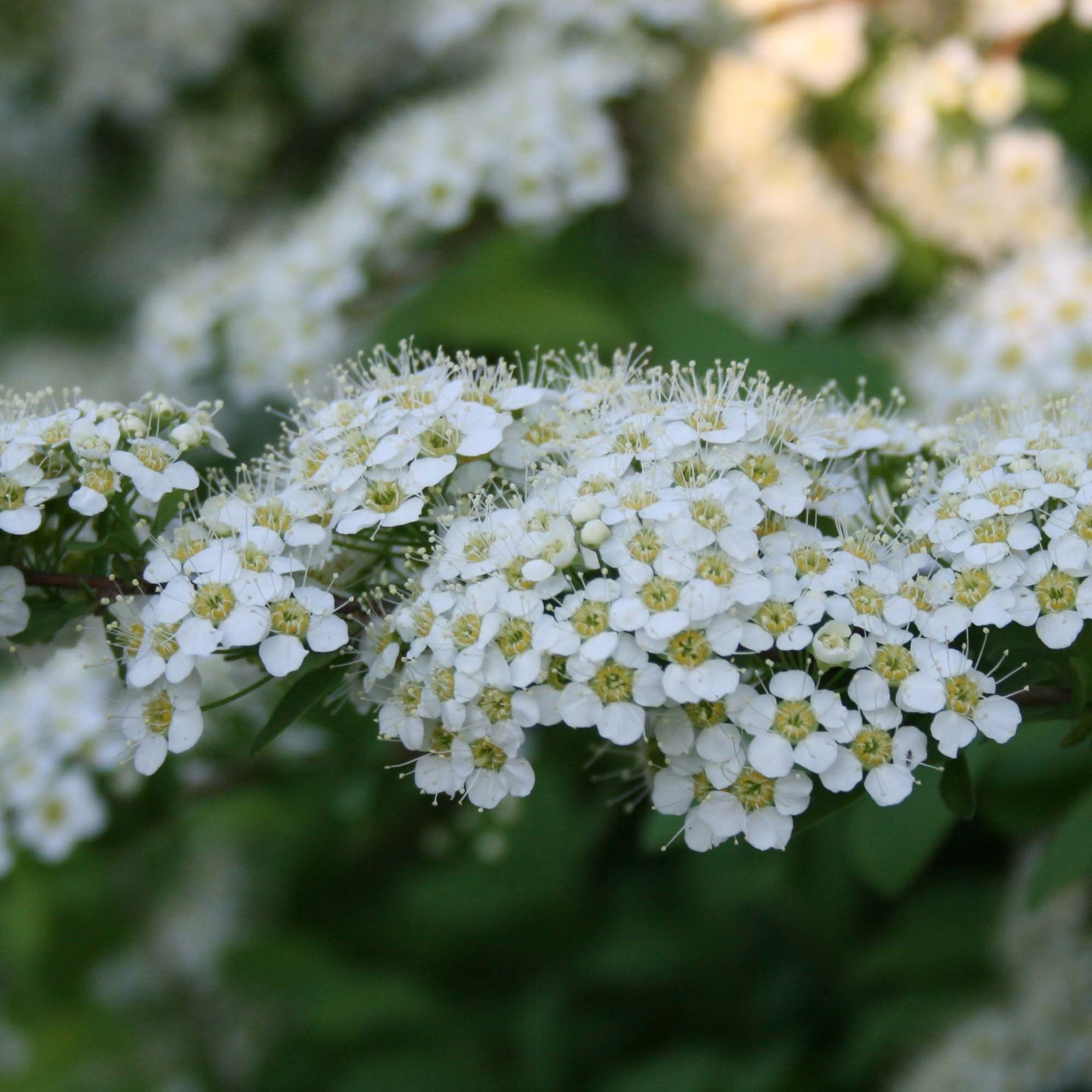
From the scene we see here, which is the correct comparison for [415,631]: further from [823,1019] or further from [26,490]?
[823,1019]

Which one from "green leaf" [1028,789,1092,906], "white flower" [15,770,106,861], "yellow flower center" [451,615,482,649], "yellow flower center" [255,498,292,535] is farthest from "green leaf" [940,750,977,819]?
"white flower" [15,770,106,861]

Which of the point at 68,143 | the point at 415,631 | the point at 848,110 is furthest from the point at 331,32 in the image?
the point at 415,631

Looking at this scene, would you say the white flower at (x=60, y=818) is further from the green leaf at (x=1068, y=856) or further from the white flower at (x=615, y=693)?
the green leaf at (x=1068, y=856)

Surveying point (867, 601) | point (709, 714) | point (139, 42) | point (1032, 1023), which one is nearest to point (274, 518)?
point (709, 714)

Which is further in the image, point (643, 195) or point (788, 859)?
point (643, 195)

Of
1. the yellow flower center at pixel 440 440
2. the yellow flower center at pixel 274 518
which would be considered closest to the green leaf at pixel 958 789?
the yellow flower center at pixel 440 440

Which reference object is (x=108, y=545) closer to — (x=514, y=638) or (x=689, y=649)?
(x=514, y=638)

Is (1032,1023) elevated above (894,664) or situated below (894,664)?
below

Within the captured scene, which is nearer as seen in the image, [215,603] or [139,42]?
[215,603]
